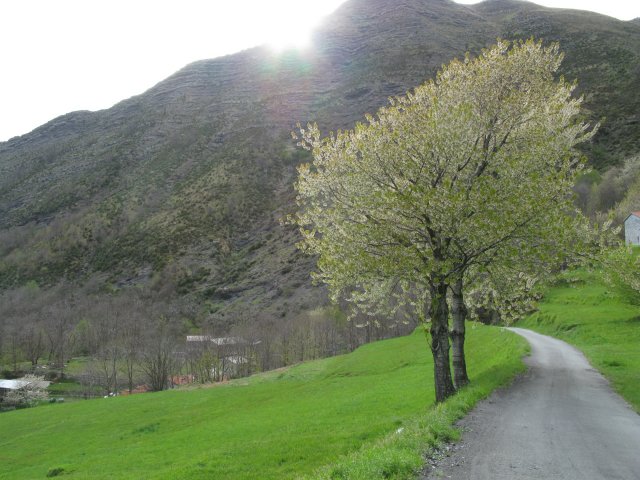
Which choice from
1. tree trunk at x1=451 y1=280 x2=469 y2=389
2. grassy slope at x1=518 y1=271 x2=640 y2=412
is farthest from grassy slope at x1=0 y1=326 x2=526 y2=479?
grassy slope at x1=518 y1=271 x2=640 y2=412

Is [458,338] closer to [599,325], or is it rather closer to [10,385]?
[599,325]

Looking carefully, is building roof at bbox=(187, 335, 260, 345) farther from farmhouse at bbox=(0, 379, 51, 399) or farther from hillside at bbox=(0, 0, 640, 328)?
farmhouse at bbox=(0, 379, 51, 399)

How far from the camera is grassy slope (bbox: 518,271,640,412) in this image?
23.0 meters

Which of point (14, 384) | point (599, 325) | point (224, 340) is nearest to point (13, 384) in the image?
point (14, 384)

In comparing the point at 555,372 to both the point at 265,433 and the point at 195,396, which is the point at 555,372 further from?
the point at 195,396

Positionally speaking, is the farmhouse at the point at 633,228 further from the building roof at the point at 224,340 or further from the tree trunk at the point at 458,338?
the building roof at the point at 224,340

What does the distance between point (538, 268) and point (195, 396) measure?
46583mm

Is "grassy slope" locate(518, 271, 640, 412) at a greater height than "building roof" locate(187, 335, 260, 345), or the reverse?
"grassy slope" locate(518, 271, 640, 412)

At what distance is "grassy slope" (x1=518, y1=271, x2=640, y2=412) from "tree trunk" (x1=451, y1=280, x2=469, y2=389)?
4.90 m

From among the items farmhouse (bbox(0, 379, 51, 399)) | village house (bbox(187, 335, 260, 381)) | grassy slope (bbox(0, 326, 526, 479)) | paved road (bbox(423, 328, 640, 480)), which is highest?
paved road (bbox(423, 328, 640, 480))

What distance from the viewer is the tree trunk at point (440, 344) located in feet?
64.0

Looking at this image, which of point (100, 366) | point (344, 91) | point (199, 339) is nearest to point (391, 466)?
point (199, 339)

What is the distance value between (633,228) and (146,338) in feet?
350

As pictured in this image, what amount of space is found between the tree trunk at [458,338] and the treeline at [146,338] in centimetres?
5364
